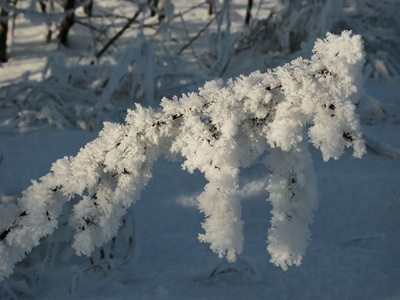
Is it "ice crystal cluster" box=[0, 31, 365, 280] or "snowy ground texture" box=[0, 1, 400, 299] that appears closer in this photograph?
"ice crystal cluster" box=[0, 31, 365, 280]

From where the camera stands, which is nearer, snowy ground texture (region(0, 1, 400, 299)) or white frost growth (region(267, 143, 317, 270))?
white frost growth (region(267, 143, 317, 270))

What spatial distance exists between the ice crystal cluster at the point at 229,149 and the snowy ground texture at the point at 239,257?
251 mm

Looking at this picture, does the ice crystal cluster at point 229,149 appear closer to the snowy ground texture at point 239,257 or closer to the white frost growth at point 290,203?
the white frost growth at point 290,203

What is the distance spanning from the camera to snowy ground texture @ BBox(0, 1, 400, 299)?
4.42 ft

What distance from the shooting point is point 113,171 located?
77 centimetres

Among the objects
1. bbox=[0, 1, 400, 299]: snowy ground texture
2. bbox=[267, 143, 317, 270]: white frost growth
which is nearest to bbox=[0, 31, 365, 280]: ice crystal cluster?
bbox=[267, 143, 317, 270]: white frost growth

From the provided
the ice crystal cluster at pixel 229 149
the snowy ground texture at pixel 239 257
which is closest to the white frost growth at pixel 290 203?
the ice crystal cluster at pixel 229 149

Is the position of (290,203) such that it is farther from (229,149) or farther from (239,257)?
(239,257)

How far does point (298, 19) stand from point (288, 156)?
353 centimetres

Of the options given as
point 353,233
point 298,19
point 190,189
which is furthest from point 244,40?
point 353,233

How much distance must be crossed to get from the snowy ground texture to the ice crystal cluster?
25cm

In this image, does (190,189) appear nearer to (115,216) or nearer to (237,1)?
(115,216)

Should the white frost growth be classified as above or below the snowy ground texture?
above

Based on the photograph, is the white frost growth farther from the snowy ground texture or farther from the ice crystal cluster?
the snowy ground texture
